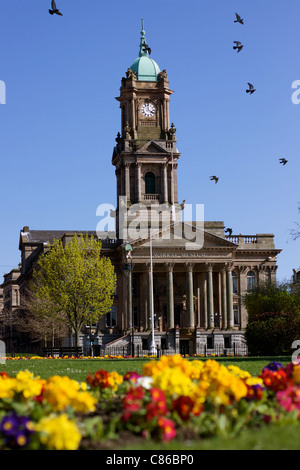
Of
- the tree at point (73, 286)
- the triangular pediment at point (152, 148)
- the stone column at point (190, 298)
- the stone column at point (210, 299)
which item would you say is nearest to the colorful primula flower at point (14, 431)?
the tree at point (73, 286)

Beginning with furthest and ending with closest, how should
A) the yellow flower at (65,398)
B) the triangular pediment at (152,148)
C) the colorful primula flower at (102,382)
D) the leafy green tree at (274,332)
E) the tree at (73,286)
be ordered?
the triangular pediment at (152,148) < the tree at (73,286) < the leafy green tree at (274,332) < the colorful primula flower at (102,382) < the yellow flower at (65,398)

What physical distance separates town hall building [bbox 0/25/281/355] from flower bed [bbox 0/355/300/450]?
64.9 metres

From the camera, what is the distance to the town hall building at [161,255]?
8556 cm

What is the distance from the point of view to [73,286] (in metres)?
64.2

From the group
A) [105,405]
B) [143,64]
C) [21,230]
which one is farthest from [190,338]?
[105,405]

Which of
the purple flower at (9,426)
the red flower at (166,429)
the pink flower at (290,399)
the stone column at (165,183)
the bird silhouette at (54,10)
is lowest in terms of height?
the red flower at (166,429)

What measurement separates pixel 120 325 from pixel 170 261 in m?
10.4

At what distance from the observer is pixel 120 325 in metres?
90.5

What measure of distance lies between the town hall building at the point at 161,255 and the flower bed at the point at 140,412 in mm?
64908

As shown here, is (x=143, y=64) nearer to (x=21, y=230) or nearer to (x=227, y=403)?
(x=21, y=230)

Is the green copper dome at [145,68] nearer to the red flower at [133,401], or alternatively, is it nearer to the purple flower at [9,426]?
the red flower at [133,401]

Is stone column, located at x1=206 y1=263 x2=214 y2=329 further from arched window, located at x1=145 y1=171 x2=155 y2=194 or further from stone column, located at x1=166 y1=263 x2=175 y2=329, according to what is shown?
arched window, located at x1=145 y1=171 x2=155 y2=194

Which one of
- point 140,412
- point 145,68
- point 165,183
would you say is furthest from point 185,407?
point 145,68

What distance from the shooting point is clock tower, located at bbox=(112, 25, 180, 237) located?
9712 centimetres
